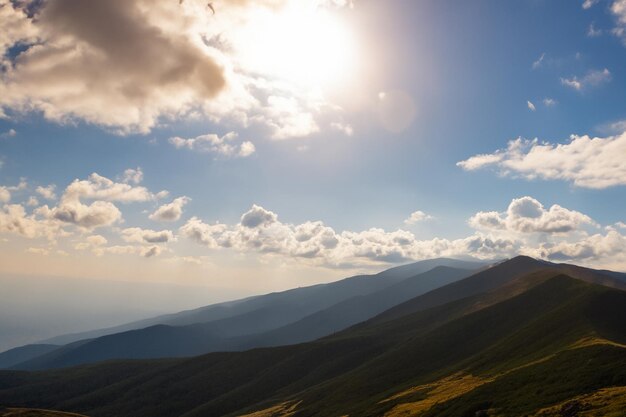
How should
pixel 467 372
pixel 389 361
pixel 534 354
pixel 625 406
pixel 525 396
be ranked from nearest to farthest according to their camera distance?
1. pixel 625 406
2. pixel 525 396
3. pixel 534 354
4. pixel 467 372
5. pixel 389 361

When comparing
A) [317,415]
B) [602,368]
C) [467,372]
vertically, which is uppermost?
[602,368]

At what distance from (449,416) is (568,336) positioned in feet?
186

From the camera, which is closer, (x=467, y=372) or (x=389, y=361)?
(x=467, y=372)

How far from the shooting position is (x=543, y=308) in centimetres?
18662

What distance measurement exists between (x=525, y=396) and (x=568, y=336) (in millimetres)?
51933

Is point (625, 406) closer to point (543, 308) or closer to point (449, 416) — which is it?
point (449, 416)

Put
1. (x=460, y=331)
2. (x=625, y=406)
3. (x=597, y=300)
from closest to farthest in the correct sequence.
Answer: (x=625, y=406), (x=597, y=300), (x=460, y=331)

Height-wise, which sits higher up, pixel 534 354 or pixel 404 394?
pixel 534 354

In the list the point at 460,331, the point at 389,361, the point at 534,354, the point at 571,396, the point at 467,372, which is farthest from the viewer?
the point at 460,331

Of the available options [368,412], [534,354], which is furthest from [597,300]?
[368,412]

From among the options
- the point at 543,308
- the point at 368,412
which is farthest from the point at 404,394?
the point at 543,308

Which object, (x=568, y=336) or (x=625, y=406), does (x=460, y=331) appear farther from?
(x=625, y=406)

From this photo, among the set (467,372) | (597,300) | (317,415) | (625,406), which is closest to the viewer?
(625,406)

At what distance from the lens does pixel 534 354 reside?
109 m
